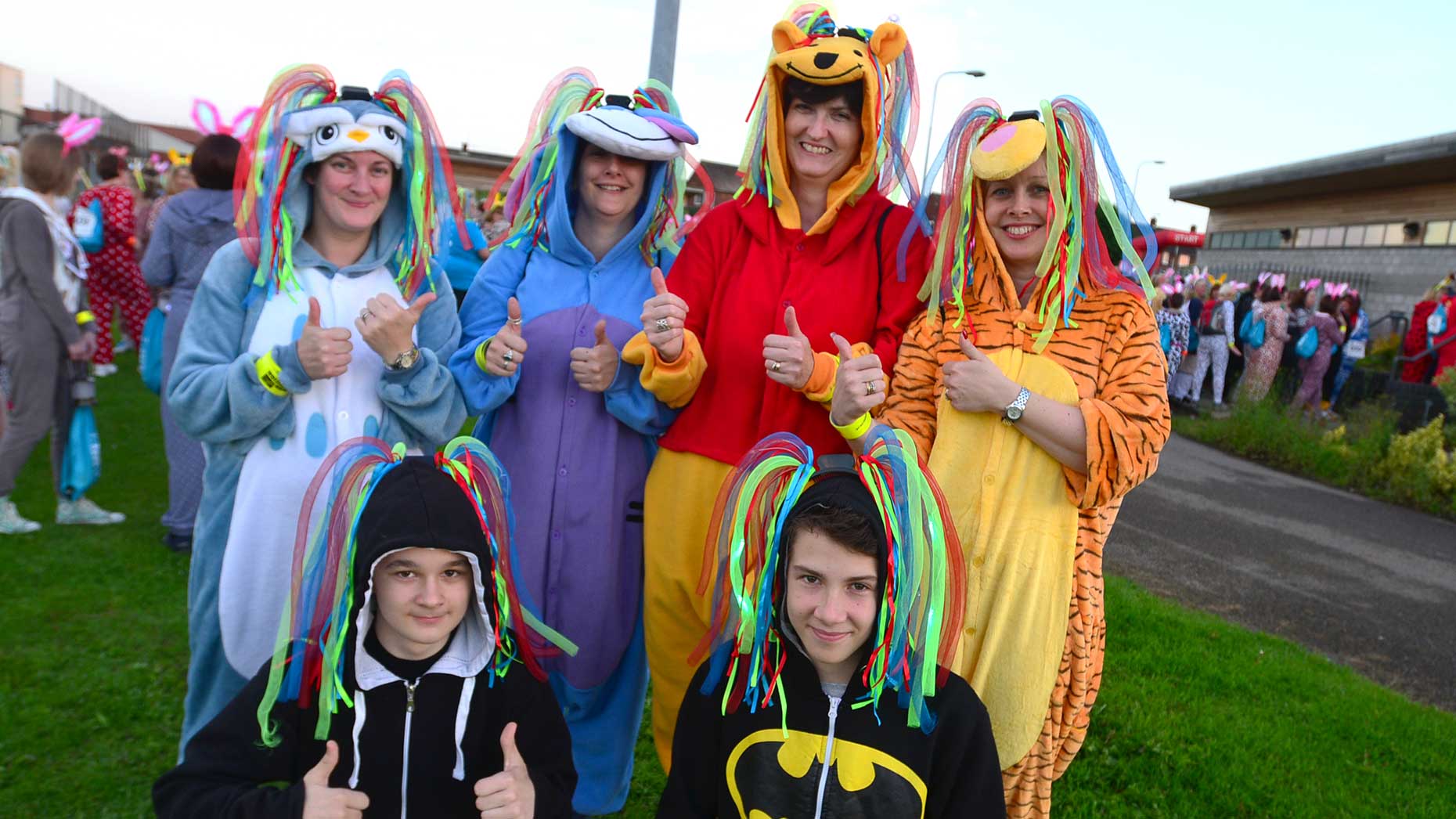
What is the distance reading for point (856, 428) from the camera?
80.7 inches

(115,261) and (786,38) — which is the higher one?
(786,38)

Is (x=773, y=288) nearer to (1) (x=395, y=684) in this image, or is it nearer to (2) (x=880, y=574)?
(2) (x=880, y=574)

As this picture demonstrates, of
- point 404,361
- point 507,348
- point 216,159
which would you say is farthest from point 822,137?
point 216,159

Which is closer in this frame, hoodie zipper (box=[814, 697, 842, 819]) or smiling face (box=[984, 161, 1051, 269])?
hoodie zipper (box=[814, 697, 842, 819])

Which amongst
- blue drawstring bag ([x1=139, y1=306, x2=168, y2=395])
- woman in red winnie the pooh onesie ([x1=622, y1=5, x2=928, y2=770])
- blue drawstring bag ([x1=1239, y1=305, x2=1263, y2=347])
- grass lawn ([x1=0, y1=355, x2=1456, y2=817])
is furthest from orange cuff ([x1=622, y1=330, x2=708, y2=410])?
blue drawstring bag ([x1=1239, y1=305, x2=1263, y2=347])

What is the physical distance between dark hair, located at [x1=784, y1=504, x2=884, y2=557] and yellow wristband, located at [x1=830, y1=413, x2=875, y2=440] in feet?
1.06

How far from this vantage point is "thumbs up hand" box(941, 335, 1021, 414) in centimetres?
189

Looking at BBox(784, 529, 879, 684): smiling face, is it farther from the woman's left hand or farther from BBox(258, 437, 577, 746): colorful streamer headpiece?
the woman's left hand

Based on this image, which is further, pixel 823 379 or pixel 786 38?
pixel 786 38

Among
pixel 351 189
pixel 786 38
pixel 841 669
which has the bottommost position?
pixel 841 669

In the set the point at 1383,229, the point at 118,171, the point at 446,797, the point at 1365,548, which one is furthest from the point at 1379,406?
the point at 118,171

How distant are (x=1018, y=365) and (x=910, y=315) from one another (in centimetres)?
36

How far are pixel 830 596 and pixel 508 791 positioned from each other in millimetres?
695

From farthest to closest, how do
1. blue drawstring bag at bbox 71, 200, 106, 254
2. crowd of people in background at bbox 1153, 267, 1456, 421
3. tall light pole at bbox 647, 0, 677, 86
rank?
crowd of people in background at bbox 1153, 267, 1456, 421 < blue drawstring bag at bbox 71, 200, 106, 254 < tall light pole at bbox 647, 0, 677, 86
